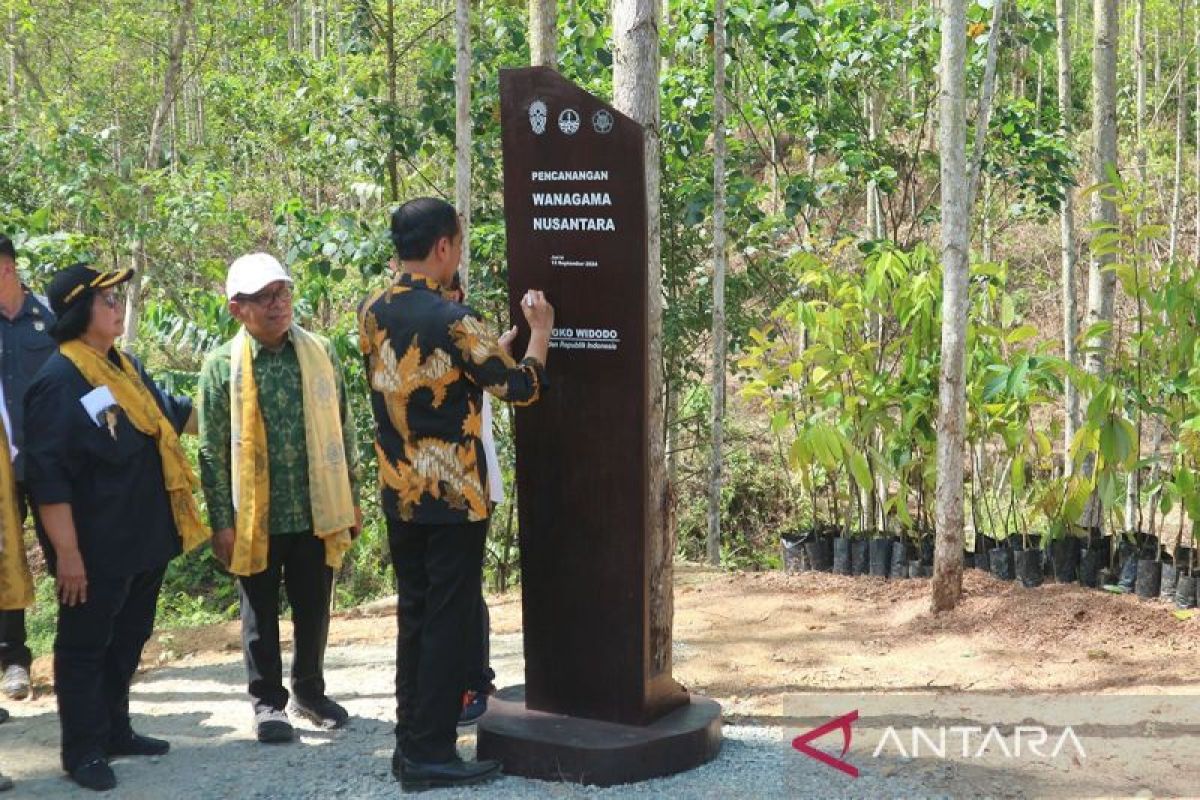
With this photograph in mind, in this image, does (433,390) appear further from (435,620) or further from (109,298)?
(109,298)

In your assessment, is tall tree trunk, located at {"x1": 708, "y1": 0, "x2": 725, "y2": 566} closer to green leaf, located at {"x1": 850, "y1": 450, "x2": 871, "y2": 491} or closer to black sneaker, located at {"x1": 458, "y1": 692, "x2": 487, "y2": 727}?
green leaf, located at {"x1": 850, "y1": 450, "x2": 871, "y2": 491}

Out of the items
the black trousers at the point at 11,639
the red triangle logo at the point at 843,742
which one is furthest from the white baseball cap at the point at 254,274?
the red triangle logo at the point at 843,742

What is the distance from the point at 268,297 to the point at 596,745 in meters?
1.86

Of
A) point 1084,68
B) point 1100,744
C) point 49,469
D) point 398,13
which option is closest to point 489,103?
point 398,13

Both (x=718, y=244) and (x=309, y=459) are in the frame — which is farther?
(x=718, y=244)

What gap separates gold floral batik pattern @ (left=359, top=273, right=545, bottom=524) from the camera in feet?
12.6

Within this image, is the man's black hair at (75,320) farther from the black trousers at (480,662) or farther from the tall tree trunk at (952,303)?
the tall tree trunk at (952,303)

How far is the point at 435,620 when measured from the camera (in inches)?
155

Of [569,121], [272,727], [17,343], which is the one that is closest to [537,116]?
[569,121]

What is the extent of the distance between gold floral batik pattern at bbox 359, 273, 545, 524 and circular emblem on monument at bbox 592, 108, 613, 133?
0.71m

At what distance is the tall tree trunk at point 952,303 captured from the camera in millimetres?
5766

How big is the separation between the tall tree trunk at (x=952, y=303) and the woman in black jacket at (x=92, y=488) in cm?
342

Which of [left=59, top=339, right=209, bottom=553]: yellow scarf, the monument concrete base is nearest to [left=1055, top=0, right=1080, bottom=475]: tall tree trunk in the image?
the monument concrete base

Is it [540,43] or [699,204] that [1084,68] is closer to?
[699,204]
